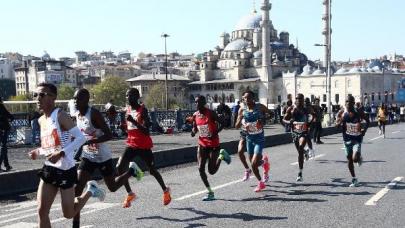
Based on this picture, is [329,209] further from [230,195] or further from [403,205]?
[230,195]

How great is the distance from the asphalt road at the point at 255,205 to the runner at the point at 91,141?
65cm

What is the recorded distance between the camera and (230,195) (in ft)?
30.8

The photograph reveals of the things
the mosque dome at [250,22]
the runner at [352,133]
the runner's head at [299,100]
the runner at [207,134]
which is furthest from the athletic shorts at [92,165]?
the mosque dome at [250,22]

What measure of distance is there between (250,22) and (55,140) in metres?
144

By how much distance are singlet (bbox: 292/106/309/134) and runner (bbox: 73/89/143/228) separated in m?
5.80

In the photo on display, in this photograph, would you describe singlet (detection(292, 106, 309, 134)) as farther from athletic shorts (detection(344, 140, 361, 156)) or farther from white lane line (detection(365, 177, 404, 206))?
white lane line (detection(365, 177, 404, 206))

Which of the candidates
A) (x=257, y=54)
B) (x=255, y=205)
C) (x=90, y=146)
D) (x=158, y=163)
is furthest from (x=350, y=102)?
(x=257, y=54)

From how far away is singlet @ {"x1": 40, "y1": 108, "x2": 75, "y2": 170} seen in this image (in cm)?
527

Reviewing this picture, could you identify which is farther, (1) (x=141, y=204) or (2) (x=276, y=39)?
(2) (x=276, y=39)

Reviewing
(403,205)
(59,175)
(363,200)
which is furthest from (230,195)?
(59,175)

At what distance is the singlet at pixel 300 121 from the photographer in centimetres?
1217

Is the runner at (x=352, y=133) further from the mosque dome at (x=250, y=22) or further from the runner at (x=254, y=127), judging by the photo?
the mosque dome at (x=250, y=22)

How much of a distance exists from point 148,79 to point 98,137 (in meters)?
139

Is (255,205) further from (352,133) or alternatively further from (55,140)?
(55,140)
